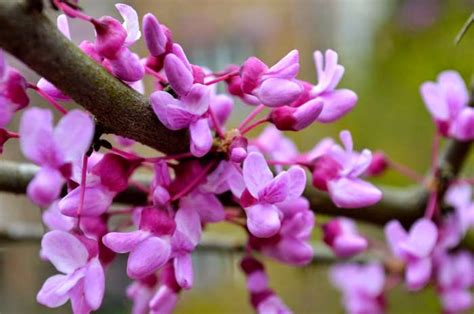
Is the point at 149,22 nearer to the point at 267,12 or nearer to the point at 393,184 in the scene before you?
the point at 393,184

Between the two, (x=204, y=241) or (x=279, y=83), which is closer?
(x=279, y=83)

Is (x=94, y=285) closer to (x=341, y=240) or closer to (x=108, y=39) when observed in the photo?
(x=108, y=39)

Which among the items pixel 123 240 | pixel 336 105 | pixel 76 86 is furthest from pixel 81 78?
pixel 336 105

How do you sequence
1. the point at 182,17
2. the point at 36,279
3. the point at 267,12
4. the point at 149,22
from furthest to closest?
1. the point at 267,12
2. the point at 182,17
3. the point at 36,279
4. the point at 149,22

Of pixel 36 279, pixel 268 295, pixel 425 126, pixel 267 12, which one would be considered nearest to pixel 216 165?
pixel 268 295

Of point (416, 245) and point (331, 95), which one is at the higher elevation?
point (331, 95)
